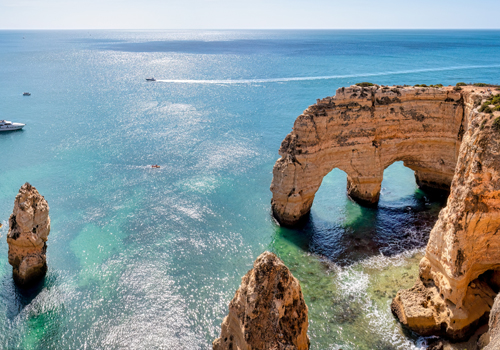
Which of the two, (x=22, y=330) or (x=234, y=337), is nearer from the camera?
(x=234, y=337)

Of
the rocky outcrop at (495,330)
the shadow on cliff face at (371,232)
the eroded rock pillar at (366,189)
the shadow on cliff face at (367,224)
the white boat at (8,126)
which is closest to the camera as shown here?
the rocky outcrop at (495,330)

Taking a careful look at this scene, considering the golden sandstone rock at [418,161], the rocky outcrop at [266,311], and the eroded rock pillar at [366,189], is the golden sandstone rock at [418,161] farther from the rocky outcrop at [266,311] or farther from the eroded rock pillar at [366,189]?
the rocky outcrop at [266,311]

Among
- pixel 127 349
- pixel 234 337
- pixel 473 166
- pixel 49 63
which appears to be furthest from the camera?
pixel 49 63

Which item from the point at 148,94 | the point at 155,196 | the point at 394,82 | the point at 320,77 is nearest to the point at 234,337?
the point at 155,196

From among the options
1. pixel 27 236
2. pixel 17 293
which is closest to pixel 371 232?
pixel 27 236

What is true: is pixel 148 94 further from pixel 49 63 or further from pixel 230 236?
pixel 49 63

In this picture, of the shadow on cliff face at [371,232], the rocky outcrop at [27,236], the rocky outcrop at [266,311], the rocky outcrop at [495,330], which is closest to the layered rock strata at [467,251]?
the rocky outcrop at [495,330]
